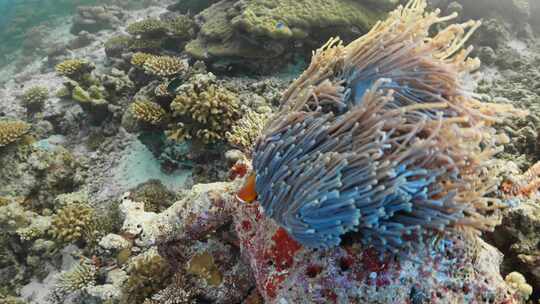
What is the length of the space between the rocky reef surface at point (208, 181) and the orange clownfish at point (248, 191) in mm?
92

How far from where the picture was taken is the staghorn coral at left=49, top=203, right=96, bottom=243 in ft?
18.2

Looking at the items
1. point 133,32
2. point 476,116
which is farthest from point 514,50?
point 133,32

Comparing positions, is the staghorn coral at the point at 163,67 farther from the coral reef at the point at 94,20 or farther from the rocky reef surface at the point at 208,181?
the coral reef at the point at 94,20

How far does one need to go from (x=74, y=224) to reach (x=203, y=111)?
2.54 metres

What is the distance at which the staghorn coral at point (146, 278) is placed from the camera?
13.3 feet

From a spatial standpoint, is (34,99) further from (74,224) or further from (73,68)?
(74,224)

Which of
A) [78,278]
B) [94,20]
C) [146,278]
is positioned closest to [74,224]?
[78,278]

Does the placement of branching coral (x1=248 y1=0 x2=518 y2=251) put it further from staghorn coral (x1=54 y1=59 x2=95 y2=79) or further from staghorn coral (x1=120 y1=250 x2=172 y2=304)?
staghorn coral (x1=54 y1=59 x2=95 y2=79)

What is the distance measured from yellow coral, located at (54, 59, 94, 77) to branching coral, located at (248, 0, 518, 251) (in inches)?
266

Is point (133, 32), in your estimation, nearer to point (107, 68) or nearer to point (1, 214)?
point (107, 68)

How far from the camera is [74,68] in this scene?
7.85 meters

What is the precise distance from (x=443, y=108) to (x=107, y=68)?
956cm

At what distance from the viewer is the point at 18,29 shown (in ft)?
63.6

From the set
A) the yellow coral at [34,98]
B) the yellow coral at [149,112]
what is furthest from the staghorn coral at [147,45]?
the yellow coral at [149,112]
